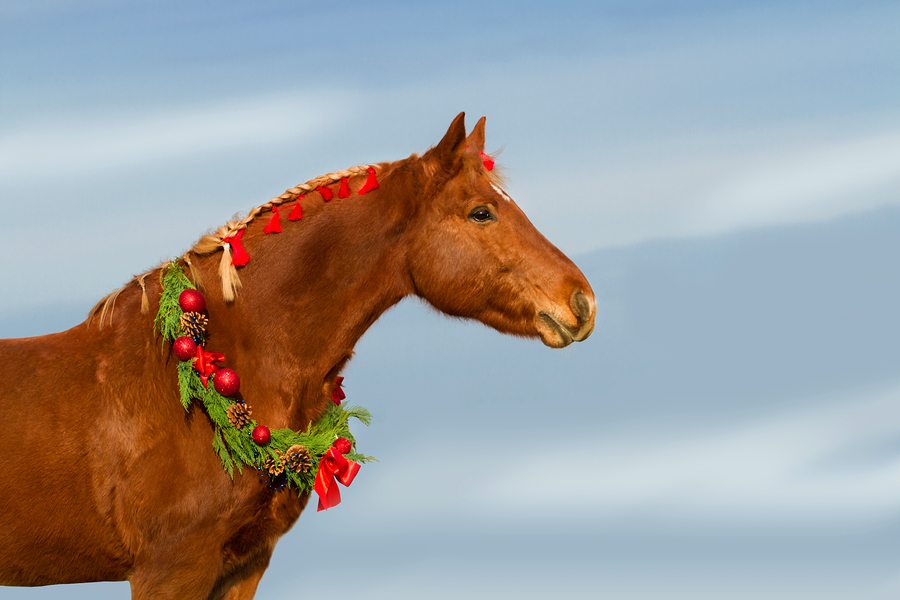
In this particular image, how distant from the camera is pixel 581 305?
9.16 metres

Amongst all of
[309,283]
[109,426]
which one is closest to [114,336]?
[109,426]

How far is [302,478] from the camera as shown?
923cm

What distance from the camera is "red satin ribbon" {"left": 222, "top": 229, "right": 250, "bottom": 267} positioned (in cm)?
921

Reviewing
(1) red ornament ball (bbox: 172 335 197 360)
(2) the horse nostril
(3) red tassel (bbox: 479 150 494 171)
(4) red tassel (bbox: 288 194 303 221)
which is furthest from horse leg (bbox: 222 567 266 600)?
(3) red tassel (bbox: 479 150 494 171)

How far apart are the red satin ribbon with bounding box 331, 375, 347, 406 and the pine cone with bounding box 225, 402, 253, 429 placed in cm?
68

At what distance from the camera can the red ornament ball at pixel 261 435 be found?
9000mm

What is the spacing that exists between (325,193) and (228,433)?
→ 162cm

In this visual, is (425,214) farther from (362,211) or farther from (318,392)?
(318,392)

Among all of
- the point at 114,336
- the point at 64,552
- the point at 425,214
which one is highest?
the point at 425,214

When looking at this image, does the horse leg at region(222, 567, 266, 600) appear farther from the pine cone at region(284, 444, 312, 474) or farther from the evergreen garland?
the pine cone at region(284, 444, 312, 474)

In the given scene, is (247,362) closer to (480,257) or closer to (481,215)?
(480,257)

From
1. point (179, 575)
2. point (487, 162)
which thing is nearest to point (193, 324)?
Answer: point (179, 575)

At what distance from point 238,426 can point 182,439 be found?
361 millimetres

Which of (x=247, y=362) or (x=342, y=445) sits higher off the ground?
(x=247, y=362)
